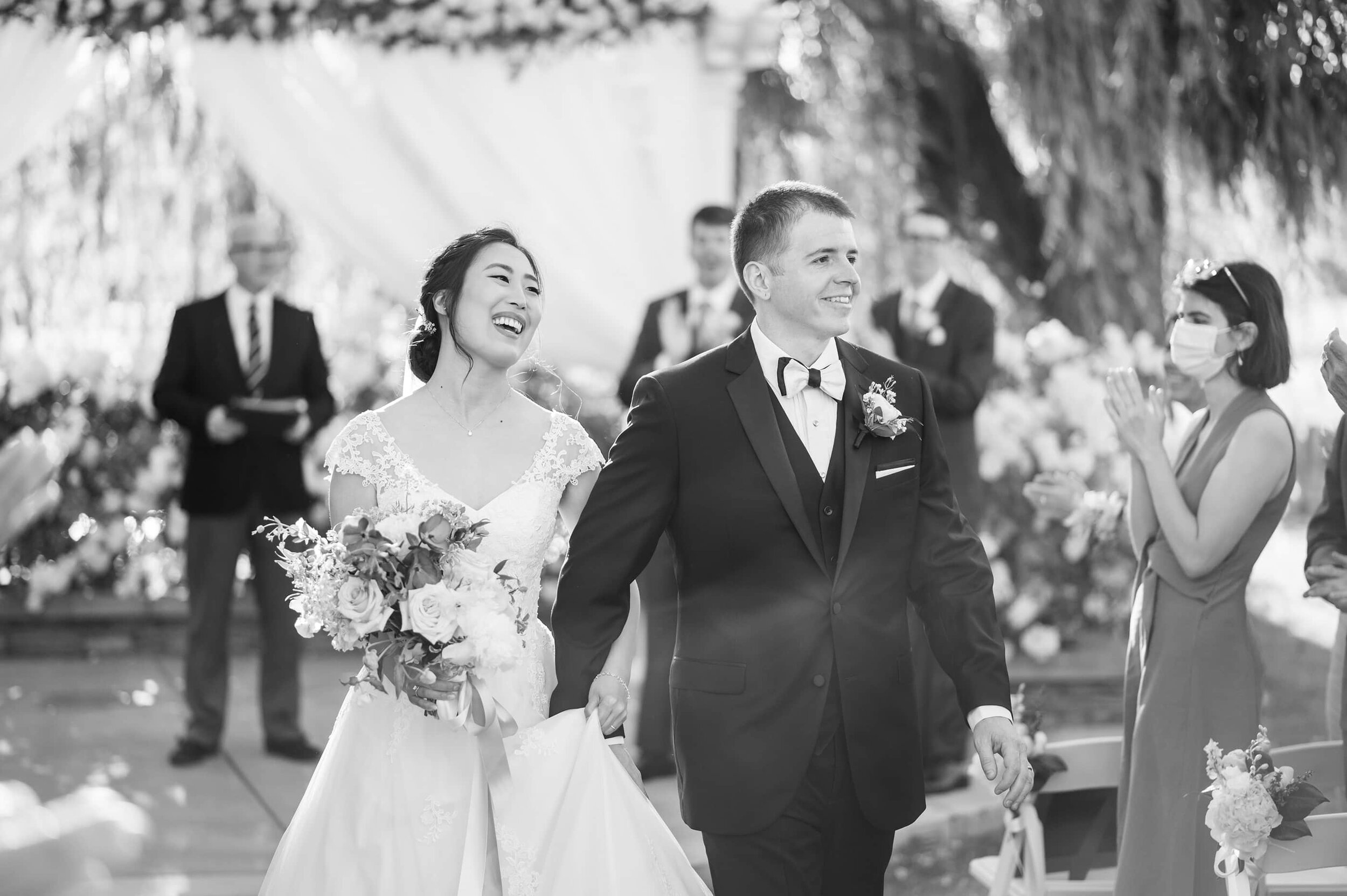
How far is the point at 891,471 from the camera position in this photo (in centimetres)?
340

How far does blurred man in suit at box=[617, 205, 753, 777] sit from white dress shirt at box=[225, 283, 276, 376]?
63.5 inches

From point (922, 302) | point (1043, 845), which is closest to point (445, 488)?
point (1043, 845)

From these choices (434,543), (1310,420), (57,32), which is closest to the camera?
(434,543)

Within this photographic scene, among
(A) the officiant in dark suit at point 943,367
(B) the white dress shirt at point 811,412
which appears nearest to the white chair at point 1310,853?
(B) the white dress shirt at point 811,412

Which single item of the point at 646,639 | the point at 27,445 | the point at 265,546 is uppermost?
the point at 27,445

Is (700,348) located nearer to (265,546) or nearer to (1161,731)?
(265,546)

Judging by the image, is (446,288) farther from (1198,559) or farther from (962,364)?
(962,364)

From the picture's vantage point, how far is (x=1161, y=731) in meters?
3.89

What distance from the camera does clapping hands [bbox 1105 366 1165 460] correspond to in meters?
3.94

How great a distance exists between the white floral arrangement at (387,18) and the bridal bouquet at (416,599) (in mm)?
3820

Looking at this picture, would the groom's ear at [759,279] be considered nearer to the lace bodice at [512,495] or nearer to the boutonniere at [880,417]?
the boutonniere at [880,417]

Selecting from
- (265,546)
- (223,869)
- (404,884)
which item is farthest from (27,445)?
(265,546)

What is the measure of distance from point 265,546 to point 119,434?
2651 mm

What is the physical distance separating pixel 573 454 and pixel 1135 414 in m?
1.51
